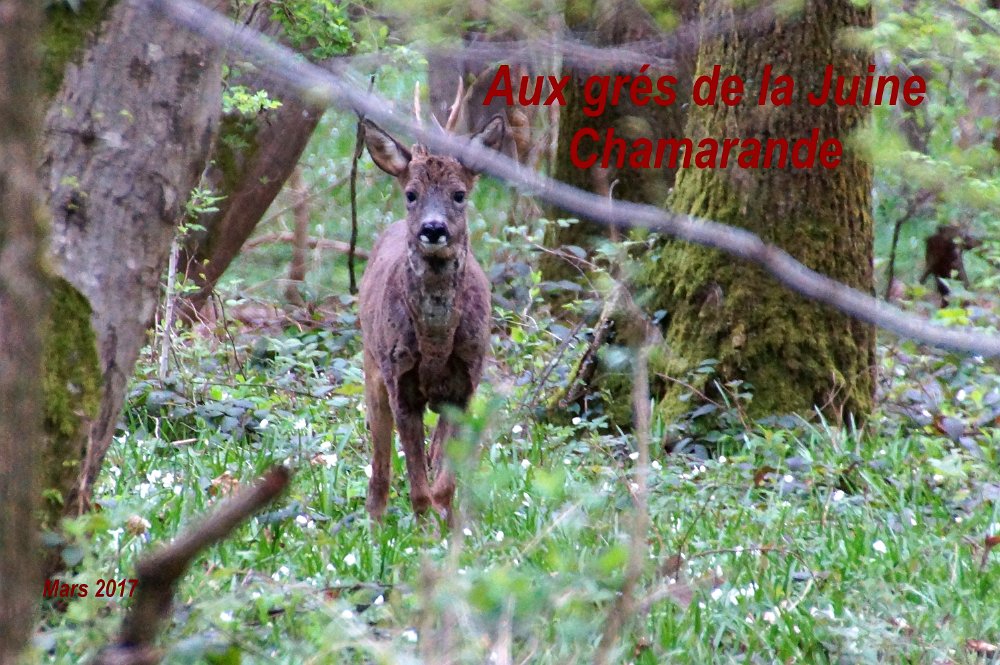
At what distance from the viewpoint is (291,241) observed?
1406cm

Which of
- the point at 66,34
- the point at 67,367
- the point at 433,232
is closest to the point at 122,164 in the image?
the point at 66,34

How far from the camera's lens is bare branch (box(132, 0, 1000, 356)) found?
1.64m

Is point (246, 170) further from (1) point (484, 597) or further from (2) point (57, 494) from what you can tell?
(1) point (484, 597)

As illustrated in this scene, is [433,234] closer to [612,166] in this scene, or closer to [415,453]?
[415,453]

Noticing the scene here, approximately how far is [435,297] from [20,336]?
4.88 m

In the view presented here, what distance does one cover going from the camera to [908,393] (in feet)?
26.7

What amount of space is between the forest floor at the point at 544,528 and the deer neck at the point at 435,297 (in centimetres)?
68

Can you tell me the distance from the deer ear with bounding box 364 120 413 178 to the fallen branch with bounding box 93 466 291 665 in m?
4.65

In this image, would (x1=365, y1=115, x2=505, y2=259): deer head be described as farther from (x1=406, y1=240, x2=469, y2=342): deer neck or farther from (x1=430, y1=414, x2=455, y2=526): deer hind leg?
(x1=430, y1=414, x2=455, y2=526): deer hind leg

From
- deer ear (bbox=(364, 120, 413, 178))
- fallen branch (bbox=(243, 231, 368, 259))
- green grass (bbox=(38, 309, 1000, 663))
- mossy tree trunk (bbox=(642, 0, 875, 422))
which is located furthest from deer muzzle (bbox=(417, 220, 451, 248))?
fallen branch (bbox=(243, 231, 368, 259))

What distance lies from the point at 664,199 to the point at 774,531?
3.63 metres

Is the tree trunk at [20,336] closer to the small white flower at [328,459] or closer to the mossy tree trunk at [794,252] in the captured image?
the small white flower at [328,459]

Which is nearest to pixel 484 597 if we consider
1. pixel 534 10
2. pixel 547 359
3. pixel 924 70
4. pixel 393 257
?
Answer: pixel 534 10

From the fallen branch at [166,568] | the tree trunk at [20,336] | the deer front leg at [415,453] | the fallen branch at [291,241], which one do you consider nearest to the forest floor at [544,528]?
the deer front leg at [415,453]
